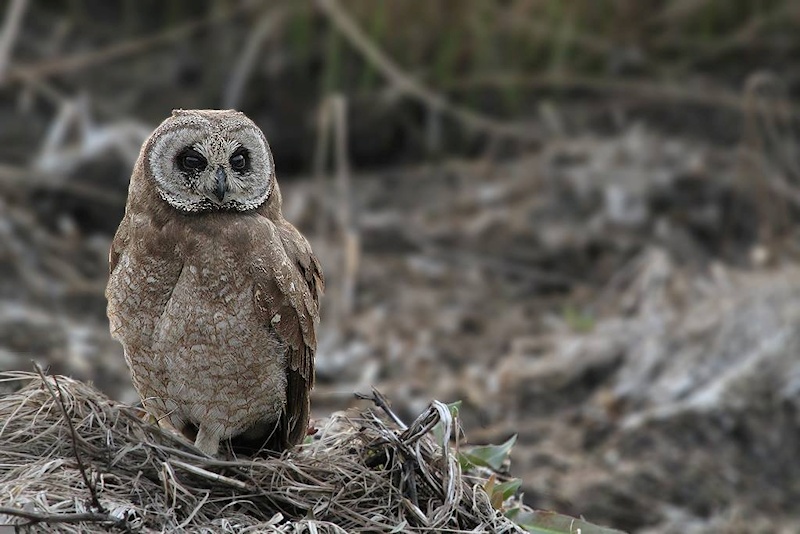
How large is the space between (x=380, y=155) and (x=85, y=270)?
2890mm

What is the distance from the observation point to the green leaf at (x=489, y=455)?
13.8ft

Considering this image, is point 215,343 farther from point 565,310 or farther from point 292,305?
point 565,310

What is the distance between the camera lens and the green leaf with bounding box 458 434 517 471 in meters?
4.21

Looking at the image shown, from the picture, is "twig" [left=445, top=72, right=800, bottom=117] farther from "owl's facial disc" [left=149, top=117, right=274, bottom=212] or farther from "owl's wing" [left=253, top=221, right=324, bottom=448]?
"owl's facial disc" [left=149, top=117, right=274, bottom=212]

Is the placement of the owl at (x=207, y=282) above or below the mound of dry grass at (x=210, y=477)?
above

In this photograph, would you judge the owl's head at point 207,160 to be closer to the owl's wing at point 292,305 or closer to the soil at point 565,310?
the owl's wing at point 292,305

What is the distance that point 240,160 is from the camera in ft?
13.1

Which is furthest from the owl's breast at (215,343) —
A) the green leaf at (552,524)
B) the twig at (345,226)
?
the twig at (345,226)

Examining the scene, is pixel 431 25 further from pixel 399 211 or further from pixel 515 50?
pixel 399 211

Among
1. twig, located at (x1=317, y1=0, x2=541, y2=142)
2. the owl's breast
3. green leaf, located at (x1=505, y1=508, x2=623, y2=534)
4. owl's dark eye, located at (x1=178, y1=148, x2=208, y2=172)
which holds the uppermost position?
twig, located at (x1=317, y1=0, x2=541, y2=142)

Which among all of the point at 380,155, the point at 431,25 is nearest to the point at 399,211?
the point at 380,155

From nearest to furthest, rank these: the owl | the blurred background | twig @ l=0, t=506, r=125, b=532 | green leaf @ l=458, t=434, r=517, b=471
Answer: twig @ l=0, t=506, r=125, b=532
the owl
green leaf @ l=458, t=434, r=517, b=471
the blurred background

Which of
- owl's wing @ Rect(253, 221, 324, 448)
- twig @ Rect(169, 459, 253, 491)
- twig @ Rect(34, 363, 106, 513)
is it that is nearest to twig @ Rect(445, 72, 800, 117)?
owl's wing @ Rect(253, 221, 324, 448)

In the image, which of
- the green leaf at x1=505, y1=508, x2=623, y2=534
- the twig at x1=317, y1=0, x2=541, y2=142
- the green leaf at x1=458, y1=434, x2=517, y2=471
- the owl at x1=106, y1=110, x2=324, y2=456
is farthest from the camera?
the twig at x1=317, y1=0, x2=541, y2=142
